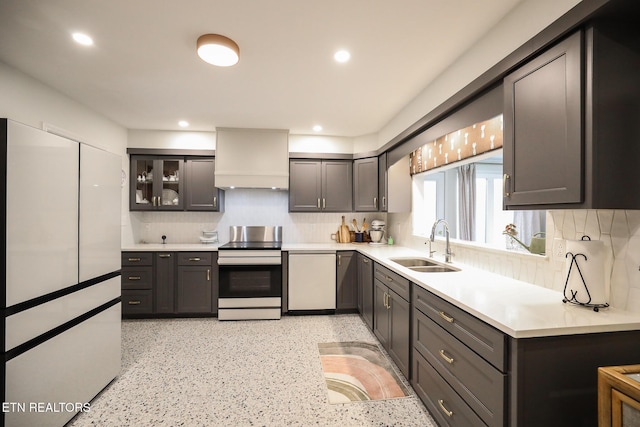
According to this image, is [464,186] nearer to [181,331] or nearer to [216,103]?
[216,103]

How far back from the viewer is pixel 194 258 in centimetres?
369

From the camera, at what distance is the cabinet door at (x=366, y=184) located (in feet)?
13.4

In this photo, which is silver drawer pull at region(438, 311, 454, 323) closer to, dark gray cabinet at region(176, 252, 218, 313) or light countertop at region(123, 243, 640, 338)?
light countertop at region(123, 243, 640, 338)

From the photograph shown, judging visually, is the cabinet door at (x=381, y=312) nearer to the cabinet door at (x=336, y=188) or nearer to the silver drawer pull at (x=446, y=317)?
the silver drawer pull at (x=446, y=317)

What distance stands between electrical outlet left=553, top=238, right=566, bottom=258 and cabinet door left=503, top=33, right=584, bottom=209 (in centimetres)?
44

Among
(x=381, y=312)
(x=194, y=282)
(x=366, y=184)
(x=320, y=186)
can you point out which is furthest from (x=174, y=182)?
(x=381, y=312)

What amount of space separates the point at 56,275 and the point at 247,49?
1891 mm

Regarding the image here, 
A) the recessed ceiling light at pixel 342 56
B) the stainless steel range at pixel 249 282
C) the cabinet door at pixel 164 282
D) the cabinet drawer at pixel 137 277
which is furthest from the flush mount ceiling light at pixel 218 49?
the cabinet drawer at pixel 137 277

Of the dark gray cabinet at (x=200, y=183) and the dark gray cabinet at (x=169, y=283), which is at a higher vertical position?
the dark gray cabinet at (x=200, y=183)

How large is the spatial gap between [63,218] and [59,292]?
44 cm

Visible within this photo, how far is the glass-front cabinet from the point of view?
13.1ft

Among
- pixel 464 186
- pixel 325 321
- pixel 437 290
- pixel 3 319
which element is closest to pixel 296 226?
pixel 325 321

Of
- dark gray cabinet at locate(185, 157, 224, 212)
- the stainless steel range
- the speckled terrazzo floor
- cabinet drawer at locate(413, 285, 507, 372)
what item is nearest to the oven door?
the stainless steel range

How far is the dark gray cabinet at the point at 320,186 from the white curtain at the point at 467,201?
63.6 inches
